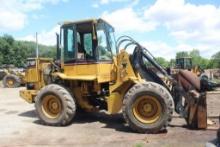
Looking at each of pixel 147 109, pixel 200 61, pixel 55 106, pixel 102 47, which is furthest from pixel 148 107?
pixel 200 61

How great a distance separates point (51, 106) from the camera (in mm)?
11500

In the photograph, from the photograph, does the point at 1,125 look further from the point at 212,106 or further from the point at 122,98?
the point at 212,106

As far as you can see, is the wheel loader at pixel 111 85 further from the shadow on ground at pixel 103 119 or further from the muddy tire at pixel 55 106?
the shadow on ground at pixel 103 119

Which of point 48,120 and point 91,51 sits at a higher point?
point 91,51

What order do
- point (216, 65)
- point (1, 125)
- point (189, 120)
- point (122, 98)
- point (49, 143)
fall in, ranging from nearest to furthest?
point (49, 143) < point (189, 120) < point (122, 98) < point (1, 125) < point (216, 65)

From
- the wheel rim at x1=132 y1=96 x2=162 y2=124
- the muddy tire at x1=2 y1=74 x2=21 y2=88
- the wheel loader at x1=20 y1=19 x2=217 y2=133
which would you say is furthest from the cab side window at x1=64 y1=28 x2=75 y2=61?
the muddy tire at x1=2 y1=74 x2=21 y2=88

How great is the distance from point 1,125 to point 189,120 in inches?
212

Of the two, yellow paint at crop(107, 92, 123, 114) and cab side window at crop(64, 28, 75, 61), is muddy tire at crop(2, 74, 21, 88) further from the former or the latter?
yellow paint at crop(107, 92, 123, 114)

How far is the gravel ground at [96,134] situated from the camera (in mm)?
8680

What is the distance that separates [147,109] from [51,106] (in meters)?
3.06

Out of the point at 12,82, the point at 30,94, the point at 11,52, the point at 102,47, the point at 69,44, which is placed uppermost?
the point at 11,52

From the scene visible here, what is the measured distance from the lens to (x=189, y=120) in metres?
9.86

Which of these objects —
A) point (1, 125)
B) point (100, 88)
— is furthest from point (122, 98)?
point (1, 125)

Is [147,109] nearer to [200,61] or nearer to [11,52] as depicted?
[11,52]
